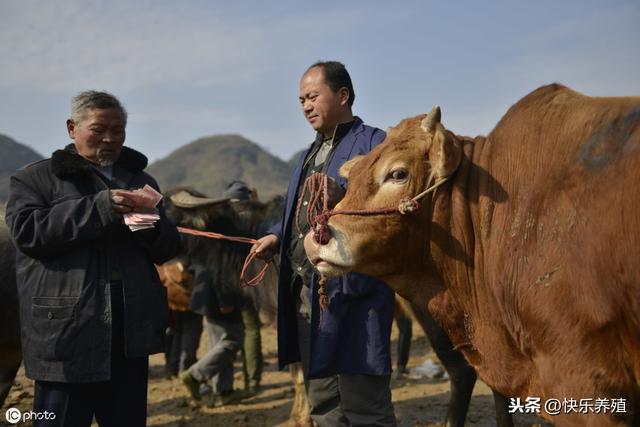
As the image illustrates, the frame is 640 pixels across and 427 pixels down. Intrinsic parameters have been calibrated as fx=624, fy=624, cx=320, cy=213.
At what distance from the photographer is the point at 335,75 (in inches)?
137

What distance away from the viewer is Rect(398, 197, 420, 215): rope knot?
106 inches

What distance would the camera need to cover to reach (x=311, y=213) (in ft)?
9.80

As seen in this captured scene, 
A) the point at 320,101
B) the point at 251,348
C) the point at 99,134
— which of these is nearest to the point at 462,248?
the point at 320,101

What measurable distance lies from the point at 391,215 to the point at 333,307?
69 centimetres

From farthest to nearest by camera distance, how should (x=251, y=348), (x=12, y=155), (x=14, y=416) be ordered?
(x=12, y=155)
(x=251, y=348)
(x=14, y=416)

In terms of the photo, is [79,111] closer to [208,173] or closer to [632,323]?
[632,323]

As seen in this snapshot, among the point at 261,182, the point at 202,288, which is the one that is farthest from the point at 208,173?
the point at 202,288

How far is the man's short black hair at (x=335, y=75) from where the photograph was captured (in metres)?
3.47

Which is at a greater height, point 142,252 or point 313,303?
point 142,252

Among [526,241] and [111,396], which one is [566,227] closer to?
[526,241]

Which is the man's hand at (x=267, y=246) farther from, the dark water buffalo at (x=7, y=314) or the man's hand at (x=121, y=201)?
the dark water buffalo at (x=7, y=314)

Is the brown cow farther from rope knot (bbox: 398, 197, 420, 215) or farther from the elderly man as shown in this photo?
the elderly man

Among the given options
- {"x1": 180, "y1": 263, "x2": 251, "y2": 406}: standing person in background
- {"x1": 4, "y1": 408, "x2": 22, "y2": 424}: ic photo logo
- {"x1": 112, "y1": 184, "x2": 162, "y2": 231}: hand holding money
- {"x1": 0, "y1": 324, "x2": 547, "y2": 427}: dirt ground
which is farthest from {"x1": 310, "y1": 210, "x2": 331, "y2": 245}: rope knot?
{"x1": 180, "y1": 263, "x2": 251, "y2": 406}: standing person in background

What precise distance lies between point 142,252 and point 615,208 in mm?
2158
